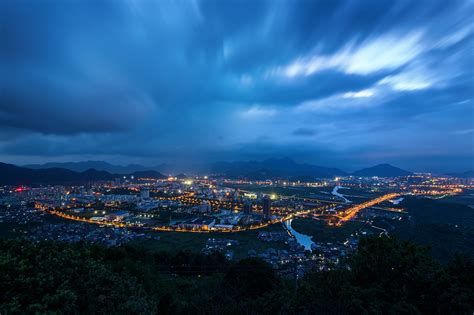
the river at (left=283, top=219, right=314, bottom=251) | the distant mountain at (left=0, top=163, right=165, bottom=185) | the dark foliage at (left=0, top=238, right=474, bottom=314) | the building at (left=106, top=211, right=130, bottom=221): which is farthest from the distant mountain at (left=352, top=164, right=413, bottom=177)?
the dark foliage at (left=0, top=238, right=474, bottom=314)

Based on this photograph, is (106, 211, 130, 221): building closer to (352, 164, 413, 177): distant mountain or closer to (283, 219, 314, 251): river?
(283, 219, 314, 251): river

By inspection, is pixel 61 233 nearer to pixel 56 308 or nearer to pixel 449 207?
pixel 56 308

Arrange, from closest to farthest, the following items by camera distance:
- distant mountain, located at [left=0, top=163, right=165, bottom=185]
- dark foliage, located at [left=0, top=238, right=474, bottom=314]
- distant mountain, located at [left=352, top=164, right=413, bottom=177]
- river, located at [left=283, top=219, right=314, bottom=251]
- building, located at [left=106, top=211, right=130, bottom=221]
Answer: dark foliage, located at [left=0, top=238, right=474, bottom=314] → river, located at [left=283, top=219, right=314, bottom=251] → building, located at [left=106, top=211, right=130, bottom=221] → distant mountain, located at [left=0, top=163, right=165, bottom=185] → distant mountain, located at [left=352, top=164, right=413, bottom=177]

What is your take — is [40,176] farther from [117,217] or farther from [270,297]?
[270,297]

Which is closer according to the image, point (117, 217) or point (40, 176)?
point (117, 217)

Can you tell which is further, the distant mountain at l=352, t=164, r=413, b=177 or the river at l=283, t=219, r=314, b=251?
the distant mountain at l=352, t=164, r=413, b=177

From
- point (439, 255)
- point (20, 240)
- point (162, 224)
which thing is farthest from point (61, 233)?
point (439, 255)

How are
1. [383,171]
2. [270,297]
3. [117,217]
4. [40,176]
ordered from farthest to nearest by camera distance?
[383,171] < [40,176] < [117,217] < [270,297]

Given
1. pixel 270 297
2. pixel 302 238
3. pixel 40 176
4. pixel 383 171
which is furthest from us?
pixel 383 171

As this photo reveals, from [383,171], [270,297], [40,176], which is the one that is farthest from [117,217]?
[383,171]

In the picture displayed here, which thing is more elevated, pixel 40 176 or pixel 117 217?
pixel 40 176

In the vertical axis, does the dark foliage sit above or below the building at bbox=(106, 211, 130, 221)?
above
